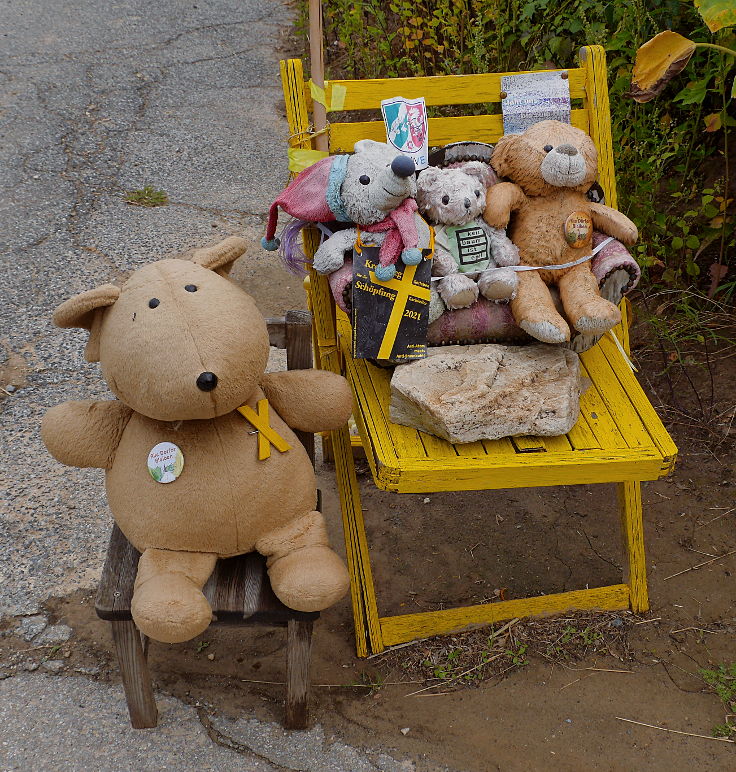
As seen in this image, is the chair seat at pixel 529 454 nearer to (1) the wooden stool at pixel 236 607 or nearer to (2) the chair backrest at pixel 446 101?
(1) the wooden stool at pixel 236 607

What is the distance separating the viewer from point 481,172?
86.2 inches

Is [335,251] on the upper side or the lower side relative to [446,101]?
lower

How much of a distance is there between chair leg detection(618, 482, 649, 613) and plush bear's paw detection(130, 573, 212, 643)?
1.22 metres

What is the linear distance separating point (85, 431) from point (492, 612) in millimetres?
1216

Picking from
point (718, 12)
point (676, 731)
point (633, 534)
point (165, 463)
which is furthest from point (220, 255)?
point (676, 731)

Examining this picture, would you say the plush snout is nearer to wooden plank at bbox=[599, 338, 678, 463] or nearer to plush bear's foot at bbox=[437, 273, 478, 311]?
plush bear's foot at bbox=[437, 273, 478, 311]

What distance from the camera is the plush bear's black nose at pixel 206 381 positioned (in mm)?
1689

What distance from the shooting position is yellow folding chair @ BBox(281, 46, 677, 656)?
193 cm

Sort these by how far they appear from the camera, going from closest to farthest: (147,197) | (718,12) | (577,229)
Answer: (577,229), (718,12), (147,197)

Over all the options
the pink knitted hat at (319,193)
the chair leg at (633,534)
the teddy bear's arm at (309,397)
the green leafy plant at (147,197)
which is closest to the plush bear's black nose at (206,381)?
the teddy bear's arm at (309,397)

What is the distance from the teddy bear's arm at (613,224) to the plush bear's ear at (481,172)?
0.27 meters

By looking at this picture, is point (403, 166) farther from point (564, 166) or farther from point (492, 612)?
point (492, 612)

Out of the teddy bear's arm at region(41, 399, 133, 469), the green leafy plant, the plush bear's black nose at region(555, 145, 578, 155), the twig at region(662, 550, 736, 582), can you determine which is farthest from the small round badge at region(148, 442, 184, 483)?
the green leafy plant

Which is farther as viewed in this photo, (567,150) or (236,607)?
(567,150)
